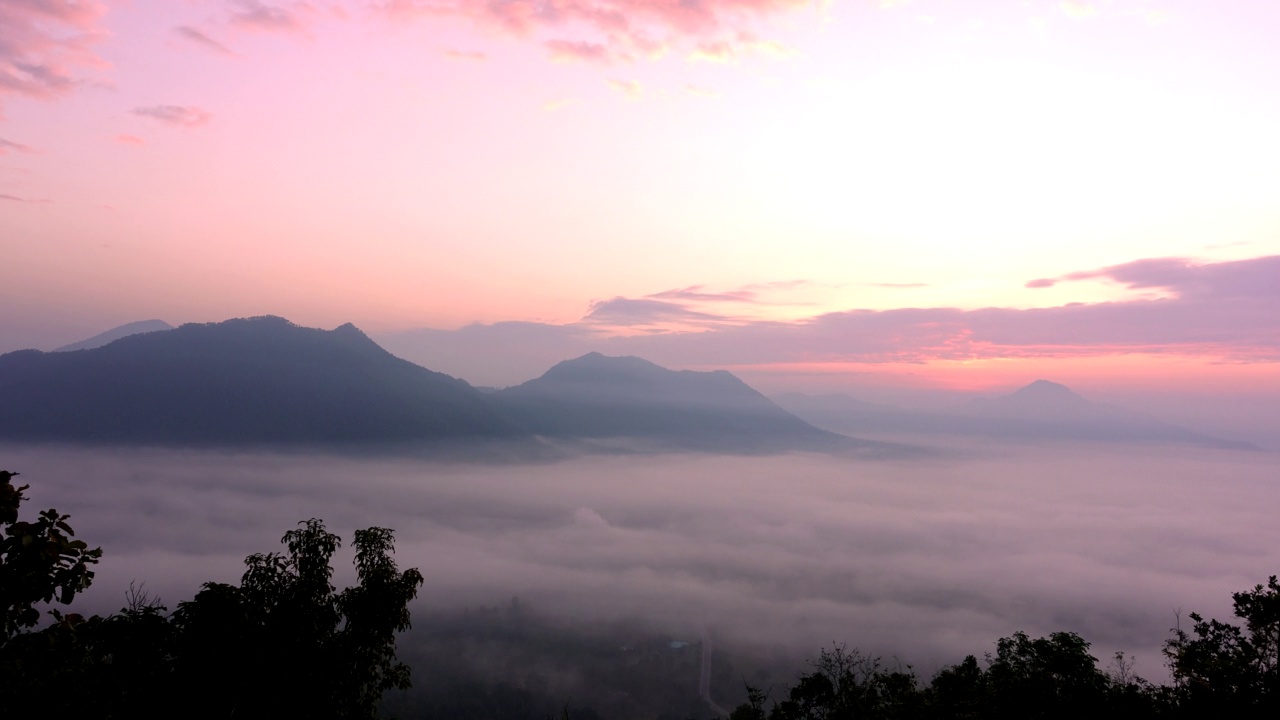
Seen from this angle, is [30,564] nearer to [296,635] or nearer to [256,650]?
[256,650]

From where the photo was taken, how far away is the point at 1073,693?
31906mm

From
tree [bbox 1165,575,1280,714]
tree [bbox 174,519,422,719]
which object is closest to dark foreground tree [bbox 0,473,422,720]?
tree [bbox 174,519,422,719]

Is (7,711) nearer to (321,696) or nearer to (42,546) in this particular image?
(42,546)

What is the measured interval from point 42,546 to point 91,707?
20.7 feet

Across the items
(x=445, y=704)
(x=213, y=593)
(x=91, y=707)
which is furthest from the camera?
(x=445, y=704)

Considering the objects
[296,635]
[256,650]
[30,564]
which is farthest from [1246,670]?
[30,564]

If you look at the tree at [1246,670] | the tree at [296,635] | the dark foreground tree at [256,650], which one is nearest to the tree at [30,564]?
the dark foreground tree at [256,650]

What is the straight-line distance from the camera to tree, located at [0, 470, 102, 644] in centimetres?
893

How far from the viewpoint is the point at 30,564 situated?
8945mm

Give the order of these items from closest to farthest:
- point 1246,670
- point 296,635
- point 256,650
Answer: point 256,650 < point 296,635 < point 1246,670

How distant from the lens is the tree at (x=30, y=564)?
8930mm

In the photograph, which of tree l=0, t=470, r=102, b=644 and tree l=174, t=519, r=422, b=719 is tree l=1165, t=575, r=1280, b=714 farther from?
tree l=0, t=470, r=102, b=644

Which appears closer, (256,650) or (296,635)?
(256,650)

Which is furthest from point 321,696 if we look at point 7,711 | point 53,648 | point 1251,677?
point 1251,677
